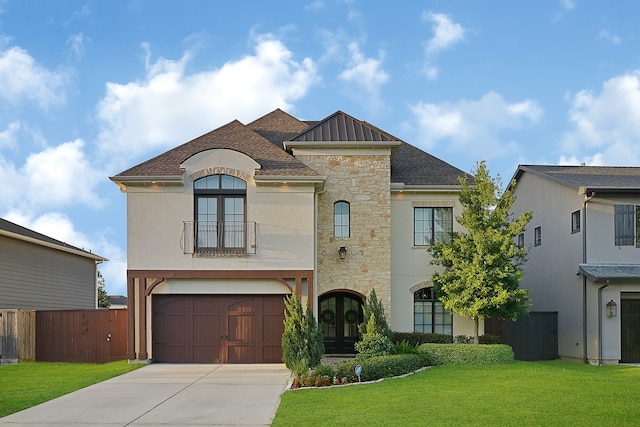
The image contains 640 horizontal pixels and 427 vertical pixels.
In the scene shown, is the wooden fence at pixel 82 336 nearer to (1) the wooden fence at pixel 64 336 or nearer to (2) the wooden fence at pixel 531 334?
(1) the wooden fence at pixel 64 336

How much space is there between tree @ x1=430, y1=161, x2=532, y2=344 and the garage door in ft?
17.6

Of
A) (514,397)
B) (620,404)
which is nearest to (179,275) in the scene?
(514,397)

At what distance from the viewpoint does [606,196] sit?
21328 mm

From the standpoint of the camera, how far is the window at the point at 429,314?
22453 millimetres

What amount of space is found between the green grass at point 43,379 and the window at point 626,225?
15.1 m

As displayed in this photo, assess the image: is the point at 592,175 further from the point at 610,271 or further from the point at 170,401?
the point at 170,401

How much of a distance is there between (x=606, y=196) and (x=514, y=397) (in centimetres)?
1047

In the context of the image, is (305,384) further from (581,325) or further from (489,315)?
(581,325)

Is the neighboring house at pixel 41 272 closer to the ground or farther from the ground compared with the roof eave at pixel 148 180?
closer to the ground

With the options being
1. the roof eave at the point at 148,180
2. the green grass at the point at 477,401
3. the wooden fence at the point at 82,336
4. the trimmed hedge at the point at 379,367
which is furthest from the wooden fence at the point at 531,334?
the wooden fence at the point at 82,336

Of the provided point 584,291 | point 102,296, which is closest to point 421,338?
point 584,291

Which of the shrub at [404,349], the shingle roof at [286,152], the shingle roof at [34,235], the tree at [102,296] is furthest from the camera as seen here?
the tree at [102,296]

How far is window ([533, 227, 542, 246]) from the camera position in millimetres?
25375

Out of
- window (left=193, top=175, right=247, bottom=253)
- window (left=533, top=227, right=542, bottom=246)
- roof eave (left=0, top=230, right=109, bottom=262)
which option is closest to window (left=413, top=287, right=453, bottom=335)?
window (left=533, top=227, right=542, bottom=246)
